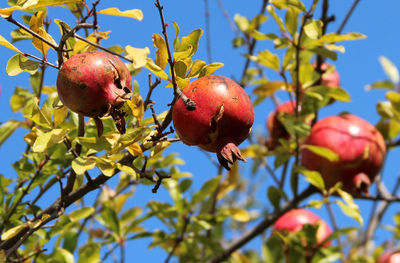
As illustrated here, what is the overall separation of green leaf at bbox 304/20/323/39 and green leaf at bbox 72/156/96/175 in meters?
0.92

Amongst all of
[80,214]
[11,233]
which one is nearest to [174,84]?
[11,233]

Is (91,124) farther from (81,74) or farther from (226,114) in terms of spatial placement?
(226,114)

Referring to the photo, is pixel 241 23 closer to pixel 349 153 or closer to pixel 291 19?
pixel 291 19

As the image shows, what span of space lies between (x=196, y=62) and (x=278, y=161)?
920 millimetres

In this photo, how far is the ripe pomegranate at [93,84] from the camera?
979 mm

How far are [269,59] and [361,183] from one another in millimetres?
620

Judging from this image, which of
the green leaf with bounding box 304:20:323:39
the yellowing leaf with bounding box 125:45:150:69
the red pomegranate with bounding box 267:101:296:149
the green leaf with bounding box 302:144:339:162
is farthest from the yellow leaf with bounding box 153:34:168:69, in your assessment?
the red pomegranate with bounding box 267:101:296:149

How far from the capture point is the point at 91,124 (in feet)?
4.81

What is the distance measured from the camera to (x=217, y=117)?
0.93m

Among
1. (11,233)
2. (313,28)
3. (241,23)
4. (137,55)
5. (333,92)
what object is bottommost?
(11,233)

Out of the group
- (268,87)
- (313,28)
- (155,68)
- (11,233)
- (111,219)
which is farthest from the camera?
(268,87)

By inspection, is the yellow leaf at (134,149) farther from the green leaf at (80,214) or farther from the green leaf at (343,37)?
the green leaf at (343,37)

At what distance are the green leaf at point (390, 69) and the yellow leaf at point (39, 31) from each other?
1804 millimetres

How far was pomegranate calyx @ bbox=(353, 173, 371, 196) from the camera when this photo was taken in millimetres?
1941
